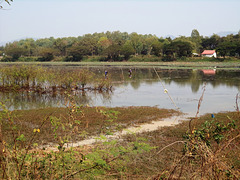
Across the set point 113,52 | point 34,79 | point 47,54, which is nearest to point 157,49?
point 113,52

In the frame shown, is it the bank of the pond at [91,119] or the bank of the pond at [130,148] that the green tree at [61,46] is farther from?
the bank of the pond at [130,148]

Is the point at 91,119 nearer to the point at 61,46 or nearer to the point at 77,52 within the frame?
the point at 77,52

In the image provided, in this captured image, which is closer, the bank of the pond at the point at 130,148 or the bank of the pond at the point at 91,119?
the bank of the pond at the point at 130,148

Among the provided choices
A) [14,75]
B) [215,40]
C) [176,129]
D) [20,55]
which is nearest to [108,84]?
[14,75]

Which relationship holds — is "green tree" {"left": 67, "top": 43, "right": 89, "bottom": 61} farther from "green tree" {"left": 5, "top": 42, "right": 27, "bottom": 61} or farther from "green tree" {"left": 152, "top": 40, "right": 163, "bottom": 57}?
"green tree" {"left": 5, "top": 42, "right": 27, "bottom": 61}

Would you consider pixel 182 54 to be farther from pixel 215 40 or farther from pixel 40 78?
pixel 40 78

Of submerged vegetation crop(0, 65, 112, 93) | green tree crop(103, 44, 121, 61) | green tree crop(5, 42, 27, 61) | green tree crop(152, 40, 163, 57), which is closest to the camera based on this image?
submerged vegetation crop(0, 65, 112, 93)

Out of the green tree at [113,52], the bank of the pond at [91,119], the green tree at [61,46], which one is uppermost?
the green tree at [61,46]

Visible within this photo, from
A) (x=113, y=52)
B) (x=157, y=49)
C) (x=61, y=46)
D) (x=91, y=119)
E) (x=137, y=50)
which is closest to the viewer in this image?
(x=91, y=119)

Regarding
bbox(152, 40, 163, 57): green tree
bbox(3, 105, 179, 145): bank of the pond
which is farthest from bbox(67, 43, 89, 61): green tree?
bbox(3, 105, 179, 145): bank of the pond

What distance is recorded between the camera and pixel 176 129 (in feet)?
35.1

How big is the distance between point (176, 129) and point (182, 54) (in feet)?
222

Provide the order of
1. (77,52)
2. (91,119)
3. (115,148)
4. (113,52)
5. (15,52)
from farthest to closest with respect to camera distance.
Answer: (15,52), (77,52), (113,52), (91,119), (115,148)

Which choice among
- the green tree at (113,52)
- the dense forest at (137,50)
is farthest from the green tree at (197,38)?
the green tree at (113,52)
